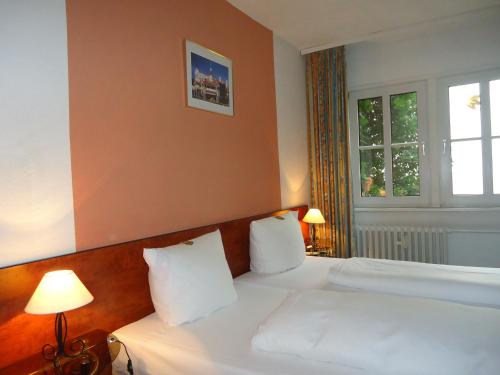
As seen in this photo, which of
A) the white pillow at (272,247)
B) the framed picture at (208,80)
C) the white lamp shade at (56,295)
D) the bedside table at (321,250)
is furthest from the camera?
the bedside table at (321,250)

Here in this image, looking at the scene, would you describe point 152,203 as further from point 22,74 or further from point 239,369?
point 239,369

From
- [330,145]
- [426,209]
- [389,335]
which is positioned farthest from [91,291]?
[426,209]

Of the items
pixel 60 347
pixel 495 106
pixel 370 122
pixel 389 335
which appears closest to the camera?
pixel 389 335

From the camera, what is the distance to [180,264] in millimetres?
1700

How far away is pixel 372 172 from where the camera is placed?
12.4ft

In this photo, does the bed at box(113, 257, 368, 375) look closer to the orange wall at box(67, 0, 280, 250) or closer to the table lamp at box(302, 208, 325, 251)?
the orange wall at box(67, 0, 280, 250)

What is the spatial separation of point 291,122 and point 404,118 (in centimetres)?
119

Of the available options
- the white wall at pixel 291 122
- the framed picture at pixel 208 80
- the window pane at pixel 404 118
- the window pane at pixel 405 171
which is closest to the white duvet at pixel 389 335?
the framed picture at pixel 208 80

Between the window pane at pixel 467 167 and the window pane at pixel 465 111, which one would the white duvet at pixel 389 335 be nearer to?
the window pane at pixel 467 167

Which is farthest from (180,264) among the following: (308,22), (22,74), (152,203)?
(308,22)

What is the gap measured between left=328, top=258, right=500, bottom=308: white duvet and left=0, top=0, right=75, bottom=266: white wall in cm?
156

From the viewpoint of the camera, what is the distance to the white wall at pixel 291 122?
3.35 metres

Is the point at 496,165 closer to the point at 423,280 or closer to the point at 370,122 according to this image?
the point at 370,122

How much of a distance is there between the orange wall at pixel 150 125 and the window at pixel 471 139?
2.03m
